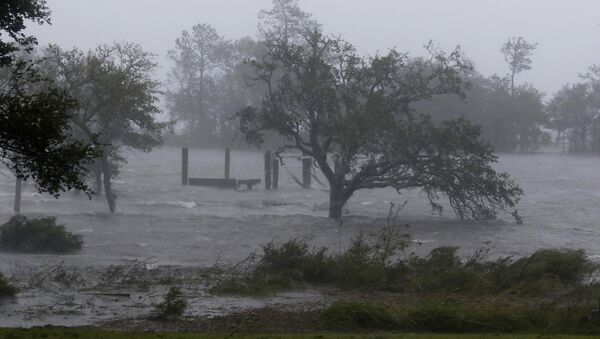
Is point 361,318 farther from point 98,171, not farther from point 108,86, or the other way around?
point 98,171

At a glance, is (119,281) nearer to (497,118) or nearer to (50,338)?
(50,338)

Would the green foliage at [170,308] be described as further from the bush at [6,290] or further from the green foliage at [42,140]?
the green foliage at [42,140]

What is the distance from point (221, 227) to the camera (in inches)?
1403

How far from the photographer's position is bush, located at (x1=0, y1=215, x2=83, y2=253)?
24688 mm

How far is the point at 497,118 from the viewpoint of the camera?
8275 cm

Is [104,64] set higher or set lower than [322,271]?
higher

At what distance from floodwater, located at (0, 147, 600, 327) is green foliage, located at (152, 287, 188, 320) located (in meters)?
0.58

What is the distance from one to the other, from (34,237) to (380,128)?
52.8 feet

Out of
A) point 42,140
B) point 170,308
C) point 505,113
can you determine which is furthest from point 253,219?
point 505,113

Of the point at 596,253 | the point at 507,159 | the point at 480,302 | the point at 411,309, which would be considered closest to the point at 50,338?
the point at 411,309

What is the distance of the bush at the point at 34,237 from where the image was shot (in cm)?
2469

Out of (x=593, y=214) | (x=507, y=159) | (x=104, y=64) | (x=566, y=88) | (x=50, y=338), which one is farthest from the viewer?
(x=566, y=88)

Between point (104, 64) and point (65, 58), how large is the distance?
1.77 metres

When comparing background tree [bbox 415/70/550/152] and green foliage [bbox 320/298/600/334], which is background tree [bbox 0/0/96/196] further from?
background tree [bbox 415/70/550/152]
